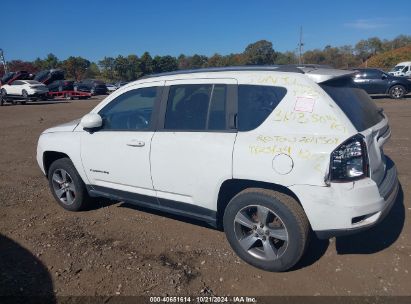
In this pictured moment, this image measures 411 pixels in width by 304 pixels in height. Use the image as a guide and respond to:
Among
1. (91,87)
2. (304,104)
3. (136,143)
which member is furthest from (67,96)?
(304,104)

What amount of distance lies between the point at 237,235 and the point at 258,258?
0.28m

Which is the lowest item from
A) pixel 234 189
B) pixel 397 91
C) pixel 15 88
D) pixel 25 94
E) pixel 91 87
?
pixel 234 189

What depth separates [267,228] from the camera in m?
3.27

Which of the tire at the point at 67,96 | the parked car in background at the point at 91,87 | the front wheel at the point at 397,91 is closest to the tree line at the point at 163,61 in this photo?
the parked car in background at the point at 91,87

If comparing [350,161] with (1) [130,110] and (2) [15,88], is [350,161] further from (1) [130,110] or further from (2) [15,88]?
(2) [15,88]

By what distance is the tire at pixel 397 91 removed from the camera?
18.5m

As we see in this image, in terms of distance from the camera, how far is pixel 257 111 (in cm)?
331

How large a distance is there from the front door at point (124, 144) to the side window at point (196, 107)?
0.22 metres

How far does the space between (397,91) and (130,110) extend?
59.1ft

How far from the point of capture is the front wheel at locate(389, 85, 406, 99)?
60.8 ft

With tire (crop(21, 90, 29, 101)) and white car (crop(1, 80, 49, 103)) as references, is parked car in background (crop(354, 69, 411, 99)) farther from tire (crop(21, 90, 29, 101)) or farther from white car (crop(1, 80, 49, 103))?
tire (crop(21, 90, 29, 101))

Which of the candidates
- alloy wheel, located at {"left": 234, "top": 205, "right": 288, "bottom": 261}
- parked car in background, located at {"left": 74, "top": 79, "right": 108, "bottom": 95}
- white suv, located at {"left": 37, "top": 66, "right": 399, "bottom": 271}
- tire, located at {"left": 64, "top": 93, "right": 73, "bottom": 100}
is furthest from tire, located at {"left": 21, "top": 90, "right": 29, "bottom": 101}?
alloy wheel, located at {"left": 234, "top": 205, "right": 288, "bottom": 261}

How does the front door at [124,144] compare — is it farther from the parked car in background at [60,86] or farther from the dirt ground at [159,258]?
the parked car in background at [60,86]

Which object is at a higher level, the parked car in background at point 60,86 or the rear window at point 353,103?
the parked car in background at point 60,86
